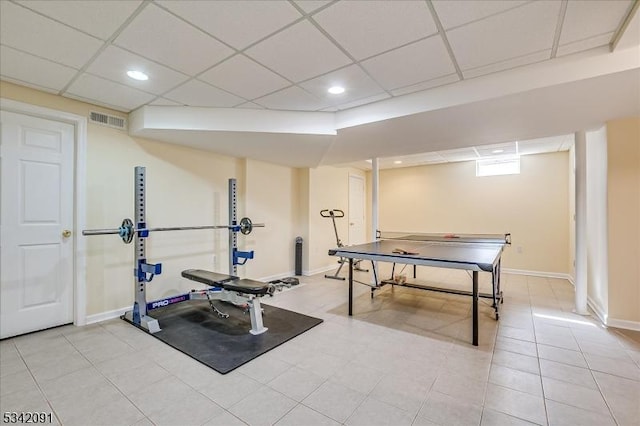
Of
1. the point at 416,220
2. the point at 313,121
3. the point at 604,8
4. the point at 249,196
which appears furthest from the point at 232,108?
the point at 416,220

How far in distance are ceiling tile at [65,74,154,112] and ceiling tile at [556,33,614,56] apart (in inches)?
149

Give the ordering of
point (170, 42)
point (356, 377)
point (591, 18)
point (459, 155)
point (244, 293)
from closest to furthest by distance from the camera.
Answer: point (591, 18)
point (170, 42)
point (356, 377)
point (244, 293)
point (459, 155)

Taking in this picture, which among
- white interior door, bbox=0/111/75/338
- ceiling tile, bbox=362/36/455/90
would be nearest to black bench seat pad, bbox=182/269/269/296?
white interior door, bbox=0/111/75/338

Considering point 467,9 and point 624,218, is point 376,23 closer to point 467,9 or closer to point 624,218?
point 467,9

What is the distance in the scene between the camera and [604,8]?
A: 173 centimetres

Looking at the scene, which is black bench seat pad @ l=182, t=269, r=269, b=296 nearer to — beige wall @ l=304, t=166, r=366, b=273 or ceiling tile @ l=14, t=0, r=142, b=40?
ceiling tile @ l=14, t=0, r=142, b=40

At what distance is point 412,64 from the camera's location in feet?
7.86

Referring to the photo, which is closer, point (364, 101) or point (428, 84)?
point (428, 84)

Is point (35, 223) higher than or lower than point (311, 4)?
lower

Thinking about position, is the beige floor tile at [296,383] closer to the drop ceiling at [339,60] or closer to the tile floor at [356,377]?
the tile floor at [356,377]

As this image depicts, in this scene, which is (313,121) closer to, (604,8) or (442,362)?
(604,8)

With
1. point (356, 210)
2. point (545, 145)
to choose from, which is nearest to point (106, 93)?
point (356, 210)

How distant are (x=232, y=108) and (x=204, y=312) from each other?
259 cm

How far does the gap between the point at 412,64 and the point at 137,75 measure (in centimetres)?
246
